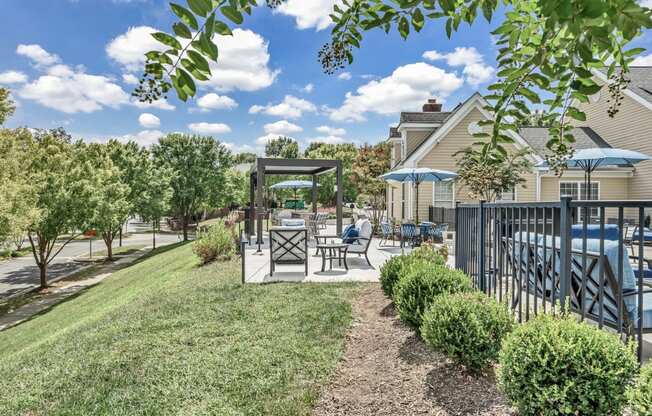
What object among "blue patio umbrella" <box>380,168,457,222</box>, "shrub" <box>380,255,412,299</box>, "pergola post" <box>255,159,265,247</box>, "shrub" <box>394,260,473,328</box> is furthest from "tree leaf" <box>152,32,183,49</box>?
"pergola post" <box>255,159,265,247</box>

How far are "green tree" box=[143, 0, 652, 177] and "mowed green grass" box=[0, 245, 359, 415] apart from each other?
2895 mm

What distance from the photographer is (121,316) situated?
6934 mm

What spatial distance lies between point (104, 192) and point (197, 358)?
20037 millimetres

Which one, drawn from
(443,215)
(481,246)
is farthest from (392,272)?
(443,215)

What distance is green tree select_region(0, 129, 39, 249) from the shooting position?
43.8 ft

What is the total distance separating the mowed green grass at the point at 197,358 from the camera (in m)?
3.67

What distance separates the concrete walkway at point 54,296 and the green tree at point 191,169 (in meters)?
10.3

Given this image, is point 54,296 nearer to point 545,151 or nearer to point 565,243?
point 565,243

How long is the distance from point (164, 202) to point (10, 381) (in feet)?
82.3

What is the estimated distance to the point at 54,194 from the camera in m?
17.7

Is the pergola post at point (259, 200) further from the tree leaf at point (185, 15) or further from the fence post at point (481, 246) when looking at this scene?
the tree leaf at point (185, 15)

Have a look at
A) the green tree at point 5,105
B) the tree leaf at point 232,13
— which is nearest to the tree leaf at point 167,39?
the tree leaf at point 232,13

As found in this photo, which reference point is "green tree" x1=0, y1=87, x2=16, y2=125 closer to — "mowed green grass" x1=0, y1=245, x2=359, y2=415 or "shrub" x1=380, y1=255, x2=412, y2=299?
"mowed green grass" x1=0, y1=245, x2=359, y2=415

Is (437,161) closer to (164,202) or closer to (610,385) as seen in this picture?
(610,385)
